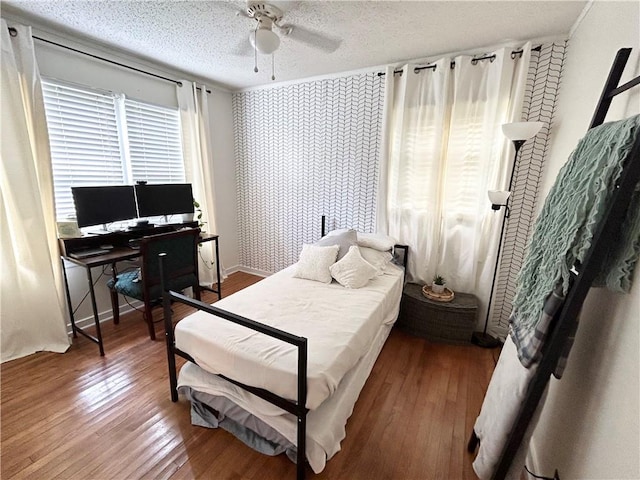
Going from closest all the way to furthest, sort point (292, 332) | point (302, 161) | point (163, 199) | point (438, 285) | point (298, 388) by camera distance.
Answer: point (298, 388) < point (292, 332) < point (438, 285) < point (163, 199) < point (302, 161)

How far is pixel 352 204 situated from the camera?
10.4 feet

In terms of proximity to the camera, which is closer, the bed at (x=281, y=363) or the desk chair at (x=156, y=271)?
the bed at (x=281, y=363)

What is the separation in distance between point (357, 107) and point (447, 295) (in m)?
2.11

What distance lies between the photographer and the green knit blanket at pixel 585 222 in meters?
0.81

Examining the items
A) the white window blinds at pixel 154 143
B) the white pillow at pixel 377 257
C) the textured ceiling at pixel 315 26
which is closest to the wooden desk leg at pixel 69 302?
the white window blinds at pixel 154 143

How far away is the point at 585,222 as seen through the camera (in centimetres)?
86

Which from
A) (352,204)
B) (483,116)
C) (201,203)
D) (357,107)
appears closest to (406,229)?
(352,204)

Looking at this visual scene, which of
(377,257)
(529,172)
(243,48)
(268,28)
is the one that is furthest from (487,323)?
(243,48)

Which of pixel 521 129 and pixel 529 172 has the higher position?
pixel 521 129

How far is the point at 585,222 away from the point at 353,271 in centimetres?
160

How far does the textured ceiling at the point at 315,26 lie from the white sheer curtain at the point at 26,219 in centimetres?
43

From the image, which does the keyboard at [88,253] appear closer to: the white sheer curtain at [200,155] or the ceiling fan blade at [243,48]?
the white sheer curtain at [200,155]

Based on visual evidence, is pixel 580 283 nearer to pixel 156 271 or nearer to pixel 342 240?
pixel 342 240

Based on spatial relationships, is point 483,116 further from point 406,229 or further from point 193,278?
point 193,278
